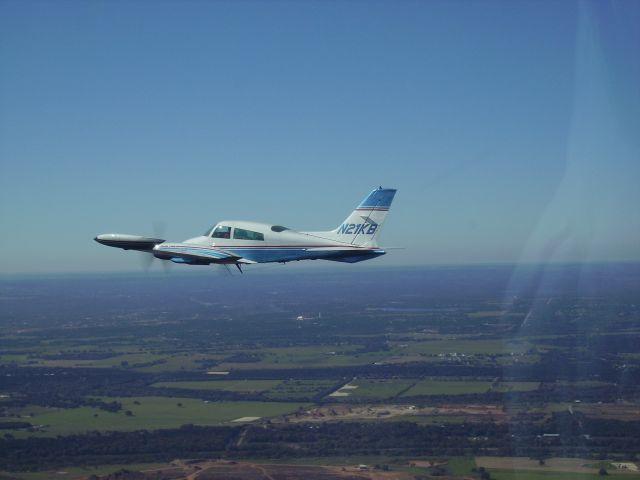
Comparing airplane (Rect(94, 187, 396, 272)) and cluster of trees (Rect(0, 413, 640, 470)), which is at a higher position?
airplane (Rect(94, 187, 396, 272))

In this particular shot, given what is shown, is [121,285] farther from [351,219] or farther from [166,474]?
[351,219]

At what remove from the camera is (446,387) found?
5841cm

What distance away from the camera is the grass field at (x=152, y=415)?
48469 mm

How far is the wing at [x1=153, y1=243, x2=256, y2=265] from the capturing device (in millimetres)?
20812

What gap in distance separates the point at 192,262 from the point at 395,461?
22894mm

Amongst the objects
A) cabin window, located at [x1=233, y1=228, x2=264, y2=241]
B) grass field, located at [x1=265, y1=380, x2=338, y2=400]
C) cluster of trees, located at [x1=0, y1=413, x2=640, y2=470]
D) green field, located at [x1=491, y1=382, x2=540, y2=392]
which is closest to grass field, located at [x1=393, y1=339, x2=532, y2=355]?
green field, located at [x1=491, y1=382, x2=540, y2=392]

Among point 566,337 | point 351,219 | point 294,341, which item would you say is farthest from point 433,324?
point 351,219

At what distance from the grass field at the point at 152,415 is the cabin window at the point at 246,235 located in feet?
99.8

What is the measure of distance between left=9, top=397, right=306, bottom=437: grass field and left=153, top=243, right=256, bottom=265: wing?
2980 cm

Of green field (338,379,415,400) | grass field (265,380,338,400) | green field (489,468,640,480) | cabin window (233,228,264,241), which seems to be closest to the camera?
cabin window (233,228,264,241)

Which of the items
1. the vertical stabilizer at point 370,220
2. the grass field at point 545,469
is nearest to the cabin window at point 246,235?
the vertical stabilizer at point 370,220

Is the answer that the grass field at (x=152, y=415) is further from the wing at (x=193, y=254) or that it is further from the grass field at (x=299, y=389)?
the wing at (x=193, y=254)

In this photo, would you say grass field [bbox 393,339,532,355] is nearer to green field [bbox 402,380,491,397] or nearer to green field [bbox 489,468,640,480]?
green field [bbox 402,380,491,397]

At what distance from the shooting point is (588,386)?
4338 cm
